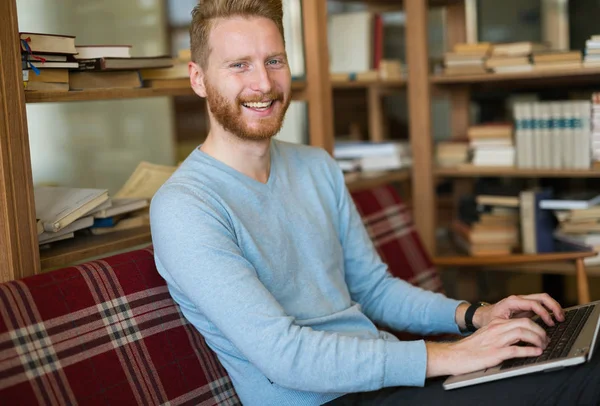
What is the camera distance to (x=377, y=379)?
4.78 feet

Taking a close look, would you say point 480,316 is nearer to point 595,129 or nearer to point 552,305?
point 552,305

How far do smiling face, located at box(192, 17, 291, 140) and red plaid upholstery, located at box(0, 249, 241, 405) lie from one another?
0.37m

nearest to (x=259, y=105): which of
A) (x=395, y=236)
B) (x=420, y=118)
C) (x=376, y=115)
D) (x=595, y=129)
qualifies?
(x=395, y=236)

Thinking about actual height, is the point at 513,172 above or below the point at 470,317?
above

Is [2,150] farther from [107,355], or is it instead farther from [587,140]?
[587,140]

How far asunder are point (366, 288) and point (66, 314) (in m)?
0.81

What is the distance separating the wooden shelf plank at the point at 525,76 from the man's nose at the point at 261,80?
1.42 m

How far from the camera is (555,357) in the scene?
1.39 m

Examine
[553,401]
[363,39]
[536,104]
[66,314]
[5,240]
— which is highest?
[363,39]

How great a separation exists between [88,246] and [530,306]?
3.30 ft

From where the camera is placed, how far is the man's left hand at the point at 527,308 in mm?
1646

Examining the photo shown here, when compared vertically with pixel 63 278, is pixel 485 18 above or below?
above

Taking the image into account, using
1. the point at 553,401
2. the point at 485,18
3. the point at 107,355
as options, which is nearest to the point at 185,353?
the point at 107,355

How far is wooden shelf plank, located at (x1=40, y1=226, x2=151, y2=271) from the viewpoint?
1.63 metres
